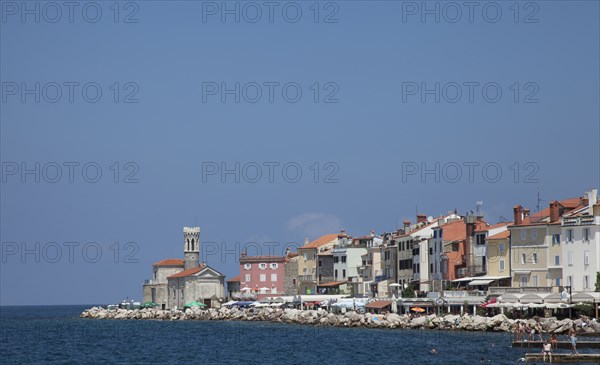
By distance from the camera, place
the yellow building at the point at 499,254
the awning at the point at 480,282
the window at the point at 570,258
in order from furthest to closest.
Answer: the yellow building at the point at 499,254 → the awning at the point at 480,282 → the window at the point at 570,258

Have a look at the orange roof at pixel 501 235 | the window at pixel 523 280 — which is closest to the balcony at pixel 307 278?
the orange roof at pixel 501 235

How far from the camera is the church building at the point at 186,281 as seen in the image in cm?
13650

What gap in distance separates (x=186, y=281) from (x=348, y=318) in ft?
133

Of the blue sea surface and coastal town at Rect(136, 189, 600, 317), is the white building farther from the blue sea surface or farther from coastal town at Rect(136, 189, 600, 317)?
the blue sea surface

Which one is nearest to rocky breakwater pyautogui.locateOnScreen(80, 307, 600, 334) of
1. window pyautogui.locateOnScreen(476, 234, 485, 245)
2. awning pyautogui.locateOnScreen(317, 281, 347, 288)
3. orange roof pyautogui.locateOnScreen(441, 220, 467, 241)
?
awning pyautogui.locateOnScreen(317, 281, 347, 288)

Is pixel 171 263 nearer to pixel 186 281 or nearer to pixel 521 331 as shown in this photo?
pixel 186 281

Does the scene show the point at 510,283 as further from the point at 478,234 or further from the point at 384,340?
the point at 384,340

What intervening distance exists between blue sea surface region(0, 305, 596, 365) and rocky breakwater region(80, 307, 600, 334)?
133 centimetres

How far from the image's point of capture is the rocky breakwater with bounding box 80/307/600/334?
76419 millimetres

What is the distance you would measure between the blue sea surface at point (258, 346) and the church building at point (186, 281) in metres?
28.5

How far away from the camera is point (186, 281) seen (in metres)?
136

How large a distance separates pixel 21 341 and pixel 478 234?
37.3 metres

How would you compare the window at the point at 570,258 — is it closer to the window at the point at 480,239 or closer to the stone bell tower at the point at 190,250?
the window at the point at 480,239

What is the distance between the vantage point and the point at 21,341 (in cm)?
9512
